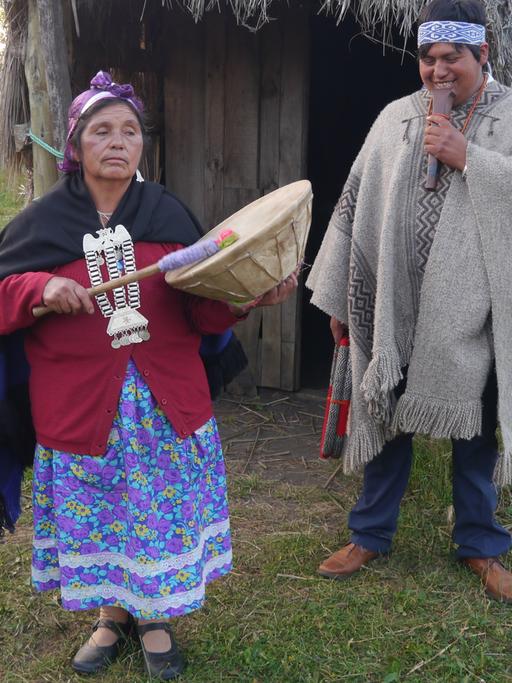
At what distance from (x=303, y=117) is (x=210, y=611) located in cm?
294

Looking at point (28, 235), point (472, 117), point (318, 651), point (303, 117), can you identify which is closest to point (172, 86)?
point (303, 117)

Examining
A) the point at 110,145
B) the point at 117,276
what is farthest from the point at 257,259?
the point at 110,145

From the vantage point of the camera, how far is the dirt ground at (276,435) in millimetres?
4429

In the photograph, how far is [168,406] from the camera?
8.04ft

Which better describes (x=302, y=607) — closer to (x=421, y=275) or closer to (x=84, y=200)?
(x=421, y=275)

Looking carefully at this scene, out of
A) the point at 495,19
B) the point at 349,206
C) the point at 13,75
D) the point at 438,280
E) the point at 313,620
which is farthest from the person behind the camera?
the point at 13,75

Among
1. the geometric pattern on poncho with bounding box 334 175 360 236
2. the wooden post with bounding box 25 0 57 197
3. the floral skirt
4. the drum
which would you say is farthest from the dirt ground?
the drum

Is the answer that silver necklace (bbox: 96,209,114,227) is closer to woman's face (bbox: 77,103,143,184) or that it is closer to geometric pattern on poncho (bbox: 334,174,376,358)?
woman's face (bbox: 77,103,143,184)

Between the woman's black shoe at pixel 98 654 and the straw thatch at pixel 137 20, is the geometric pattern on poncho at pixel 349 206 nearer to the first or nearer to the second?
the straw thatch at pixel 137 20

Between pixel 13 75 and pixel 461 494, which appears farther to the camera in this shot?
pixel 13 75

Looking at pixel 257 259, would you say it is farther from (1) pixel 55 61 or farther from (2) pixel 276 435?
(2) pixel 276 435

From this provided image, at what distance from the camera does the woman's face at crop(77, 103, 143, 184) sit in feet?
7.69

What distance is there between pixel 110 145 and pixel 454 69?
118 cm

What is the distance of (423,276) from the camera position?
2.92 meters
